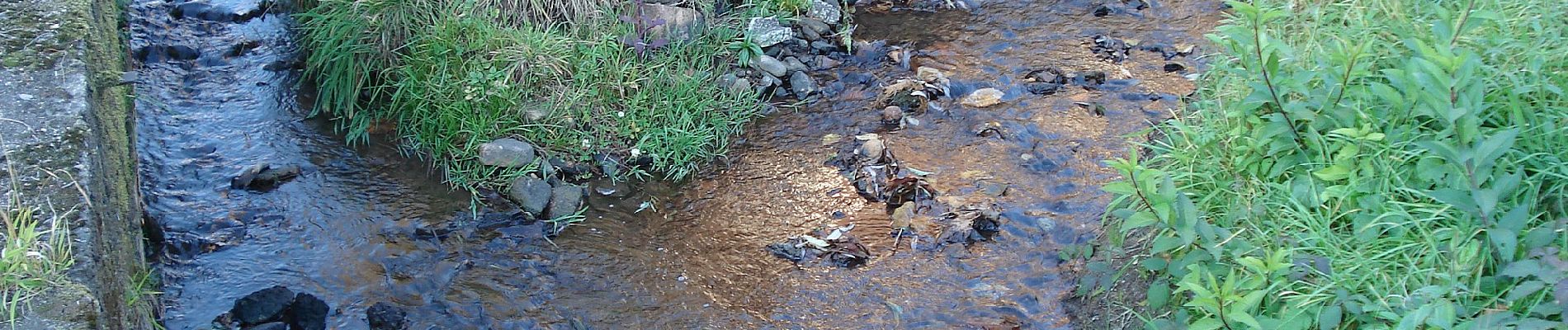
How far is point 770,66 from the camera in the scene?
5.03 meters

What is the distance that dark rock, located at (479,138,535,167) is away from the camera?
4.22 meters

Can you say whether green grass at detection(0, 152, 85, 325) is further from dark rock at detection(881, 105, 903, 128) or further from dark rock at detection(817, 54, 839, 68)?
dark rock at detection(817, 54, 839, 68)

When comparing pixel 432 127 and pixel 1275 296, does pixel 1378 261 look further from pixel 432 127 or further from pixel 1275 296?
pixel 432 127

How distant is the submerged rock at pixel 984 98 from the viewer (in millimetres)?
4703

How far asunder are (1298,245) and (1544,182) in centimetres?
50

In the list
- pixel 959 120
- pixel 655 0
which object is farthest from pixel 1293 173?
pixel 655 0

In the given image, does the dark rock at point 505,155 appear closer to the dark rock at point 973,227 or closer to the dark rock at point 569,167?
the dark rock at point 569,167

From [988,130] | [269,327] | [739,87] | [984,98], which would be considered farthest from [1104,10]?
[269,327]

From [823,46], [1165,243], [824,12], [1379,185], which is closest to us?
[1379,185]

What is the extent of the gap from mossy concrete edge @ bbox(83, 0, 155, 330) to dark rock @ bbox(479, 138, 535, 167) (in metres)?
1.15

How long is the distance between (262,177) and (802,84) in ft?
7.28

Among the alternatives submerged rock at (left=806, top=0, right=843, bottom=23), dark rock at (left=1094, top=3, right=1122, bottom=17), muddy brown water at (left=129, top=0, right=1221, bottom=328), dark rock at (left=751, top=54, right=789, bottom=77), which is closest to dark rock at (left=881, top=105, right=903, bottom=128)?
muddy brown water at (left=129, top=0, right=1221, bottom=328)

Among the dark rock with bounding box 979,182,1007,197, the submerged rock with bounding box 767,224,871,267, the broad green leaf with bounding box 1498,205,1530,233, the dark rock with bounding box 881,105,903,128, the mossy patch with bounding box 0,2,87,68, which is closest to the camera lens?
the broad green leaf with bounding box 1498,205,1530,233

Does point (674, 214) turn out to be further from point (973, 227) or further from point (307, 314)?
point (307, 314)
